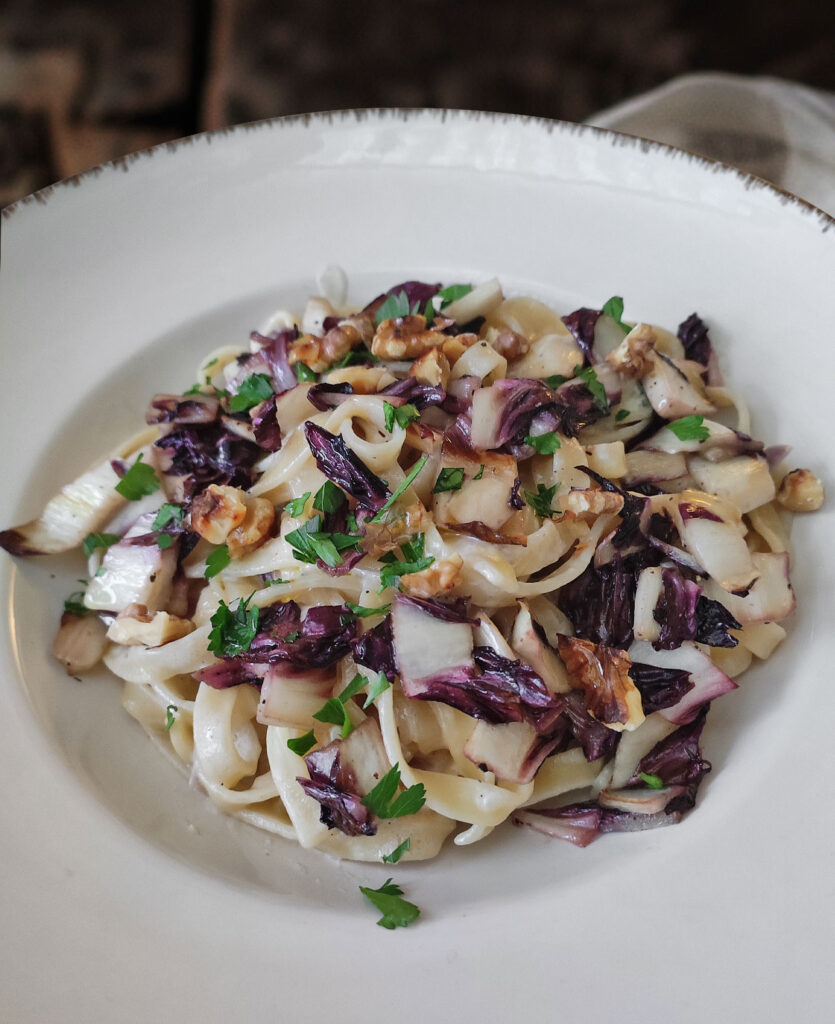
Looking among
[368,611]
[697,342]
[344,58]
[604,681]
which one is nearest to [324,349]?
[368,611]

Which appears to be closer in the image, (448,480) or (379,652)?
(379,652)

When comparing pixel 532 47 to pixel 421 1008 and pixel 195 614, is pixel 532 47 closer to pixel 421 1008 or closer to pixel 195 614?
pixel 195 614

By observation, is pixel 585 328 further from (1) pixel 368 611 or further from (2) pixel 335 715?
(2) pixel 335 715

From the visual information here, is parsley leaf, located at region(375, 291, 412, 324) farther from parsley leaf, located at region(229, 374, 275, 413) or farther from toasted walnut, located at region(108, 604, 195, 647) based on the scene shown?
toasted walnut, located at region(108, 604, 195, 647)

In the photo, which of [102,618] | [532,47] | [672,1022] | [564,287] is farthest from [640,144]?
[532,47]

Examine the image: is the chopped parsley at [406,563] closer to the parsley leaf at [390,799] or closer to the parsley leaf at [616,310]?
the parsley leaf at [390,799]

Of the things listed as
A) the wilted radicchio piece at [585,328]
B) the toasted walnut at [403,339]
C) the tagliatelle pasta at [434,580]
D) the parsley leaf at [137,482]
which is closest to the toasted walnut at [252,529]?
the tagliatelle pasta at [434,580]

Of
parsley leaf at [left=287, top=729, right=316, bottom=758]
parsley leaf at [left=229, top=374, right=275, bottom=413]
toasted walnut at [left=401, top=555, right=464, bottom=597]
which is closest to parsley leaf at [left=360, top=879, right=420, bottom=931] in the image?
parsley leaf at [left=287, top=729, right=316, bottom=758]
